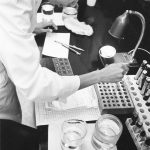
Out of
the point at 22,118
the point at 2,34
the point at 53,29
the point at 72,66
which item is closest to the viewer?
the point at 2,34

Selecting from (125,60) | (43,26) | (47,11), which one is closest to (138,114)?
(125,60)

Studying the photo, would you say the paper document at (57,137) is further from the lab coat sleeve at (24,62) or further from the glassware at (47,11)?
the glassware at (47,11)

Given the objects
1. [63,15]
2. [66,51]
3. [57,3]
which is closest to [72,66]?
[66,51]

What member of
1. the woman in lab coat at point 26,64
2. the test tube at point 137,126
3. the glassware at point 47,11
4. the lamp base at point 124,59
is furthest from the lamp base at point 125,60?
the glassware at point 47,11

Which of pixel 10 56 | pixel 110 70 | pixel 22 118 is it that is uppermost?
pixel 10 56

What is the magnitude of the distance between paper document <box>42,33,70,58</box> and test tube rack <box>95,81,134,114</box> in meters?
0.34

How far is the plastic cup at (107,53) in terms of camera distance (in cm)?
140

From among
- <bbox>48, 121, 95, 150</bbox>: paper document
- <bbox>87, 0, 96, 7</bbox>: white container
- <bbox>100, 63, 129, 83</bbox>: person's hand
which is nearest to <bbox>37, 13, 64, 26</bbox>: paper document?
<bbox>87, 0, 96, 7</bbox>: white container

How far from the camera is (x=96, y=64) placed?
1.41 metres

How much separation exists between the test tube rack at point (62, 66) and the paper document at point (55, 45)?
3.3 inches

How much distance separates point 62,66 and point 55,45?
22cm

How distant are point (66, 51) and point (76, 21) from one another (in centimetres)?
30

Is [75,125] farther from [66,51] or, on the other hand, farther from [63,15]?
[63,15]

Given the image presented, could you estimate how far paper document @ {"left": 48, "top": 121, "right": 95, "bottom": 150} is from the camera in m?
0.99
